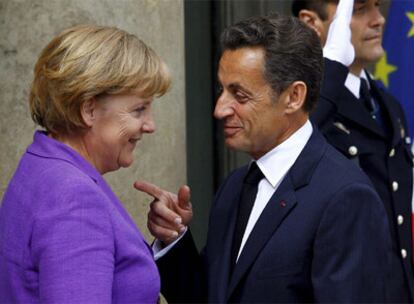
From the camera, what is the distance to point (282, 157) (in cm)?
294

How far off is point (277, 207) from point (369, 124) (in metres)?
1.09

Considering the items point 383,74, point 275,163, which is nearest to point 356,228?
point 275,163

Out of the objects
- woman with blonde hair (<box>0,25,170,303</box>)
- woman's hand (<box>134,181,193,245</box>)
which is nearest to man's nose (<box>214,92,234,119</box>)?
woman's hand (<box>134,181,193,245</box>)

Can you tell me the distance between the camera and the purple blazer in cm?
220

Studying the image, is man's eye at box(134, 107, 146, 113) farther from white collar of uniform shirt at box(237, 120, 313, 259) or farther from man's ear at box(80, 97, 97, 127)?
white collar of uniform shirt at box(237, 120, 313, 259)

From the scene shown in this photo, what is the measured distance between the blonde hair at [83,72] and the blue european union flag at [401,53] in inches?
108

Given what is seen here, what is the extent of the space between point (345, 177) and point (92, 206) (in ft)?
2.83

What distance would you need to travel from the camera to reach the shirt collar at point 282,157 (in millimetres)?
2928

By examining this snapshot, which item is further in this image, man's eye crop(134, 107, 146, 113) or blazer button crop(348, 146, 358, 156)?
blazer button crop(348, 146, 358, 156)

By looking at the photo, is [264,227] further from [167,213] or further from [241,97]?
[241,97]

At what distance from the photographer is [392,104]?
13.4ft

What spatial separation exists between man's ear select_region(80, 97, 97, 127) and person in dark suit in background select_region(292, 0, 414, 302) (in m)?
1.26

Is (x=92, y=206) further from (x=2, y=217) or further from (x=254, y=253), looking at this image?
(x=254, y=253)

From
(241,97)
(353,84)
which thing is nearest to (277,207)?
(241,97)
